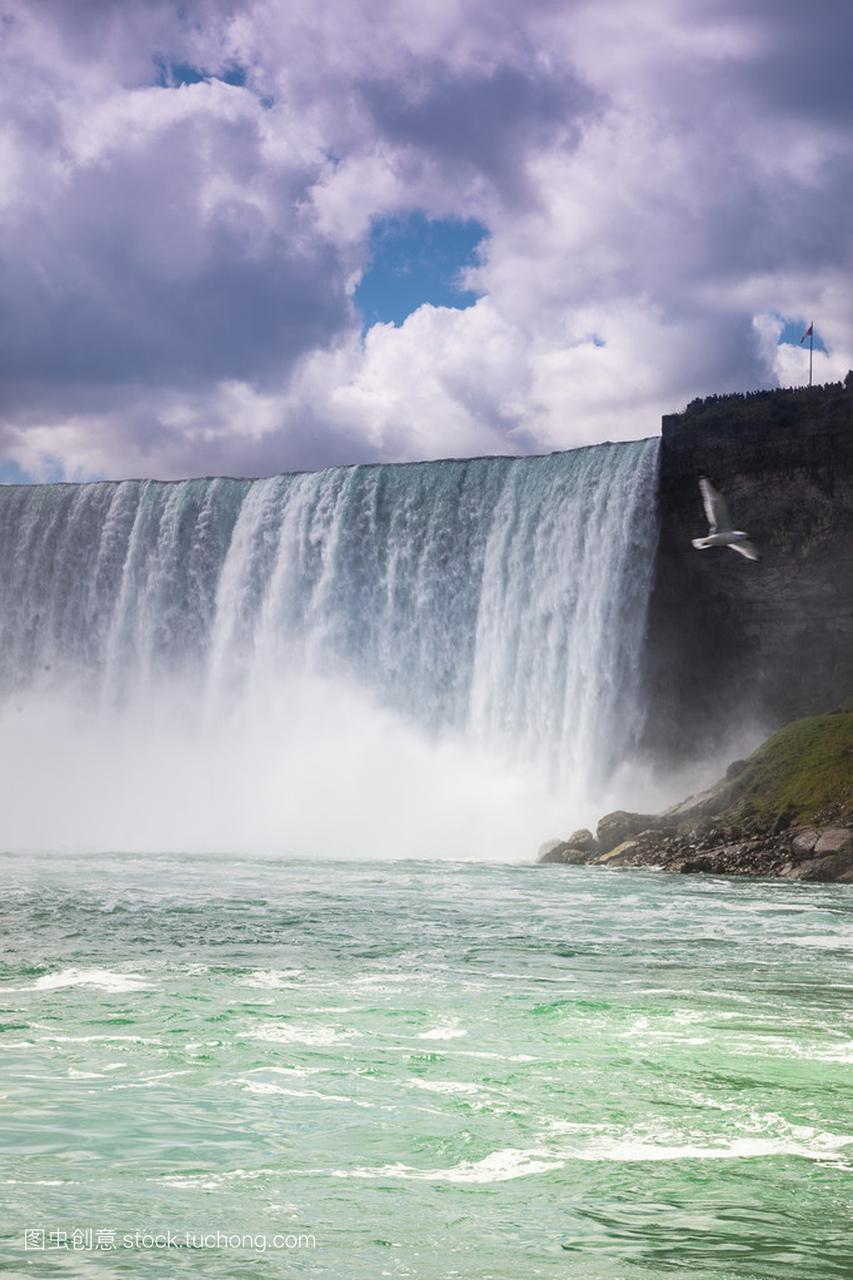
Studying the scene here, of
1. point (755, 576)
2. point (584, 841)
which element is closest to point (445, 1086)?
point (584, 841)

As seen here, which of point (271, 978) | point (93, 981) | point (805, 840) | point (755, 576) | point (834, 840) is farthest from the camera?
point (755, 576)

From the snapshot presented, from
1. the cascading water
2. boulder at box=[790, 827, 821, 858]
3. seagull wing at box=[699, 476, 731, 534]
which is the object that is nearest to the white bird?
seagull wing at box=[699, 476, 731, 534]

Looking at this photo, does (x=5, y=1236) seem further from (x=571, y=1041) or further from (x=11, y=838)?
(x=11, y=838)

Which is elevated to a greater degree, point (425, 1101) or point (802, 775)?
point (802, 775)

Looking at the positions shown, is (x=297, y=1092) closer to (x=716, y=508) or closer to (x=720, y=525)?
(x=716, y=508)

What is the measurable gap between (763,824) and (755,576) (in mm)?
12303

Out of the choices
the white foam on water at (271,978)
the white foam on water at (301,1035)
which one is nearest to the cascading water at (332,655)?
the white foam on water at (271,978)

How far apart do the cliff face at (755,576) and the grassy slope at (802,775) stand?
16.9 ft

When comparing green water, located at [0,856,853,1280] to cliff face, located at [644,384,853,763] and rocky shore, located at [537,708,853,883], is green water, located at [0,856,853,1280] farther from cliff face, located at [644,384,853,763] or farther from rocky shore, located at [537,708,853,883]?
cliff face, located at [644,384,853,763]

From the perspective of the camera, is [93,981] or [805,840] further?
[805,840]

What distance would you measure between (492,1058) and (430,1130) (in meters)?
2.32

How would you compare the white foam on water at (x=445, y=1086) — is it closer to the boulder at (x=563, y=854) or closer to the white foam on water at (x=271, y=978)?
the white foam on water at (x=271, y=978)

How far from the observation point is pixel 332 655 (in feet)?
162

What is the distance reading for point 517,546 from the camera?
45906 mm
